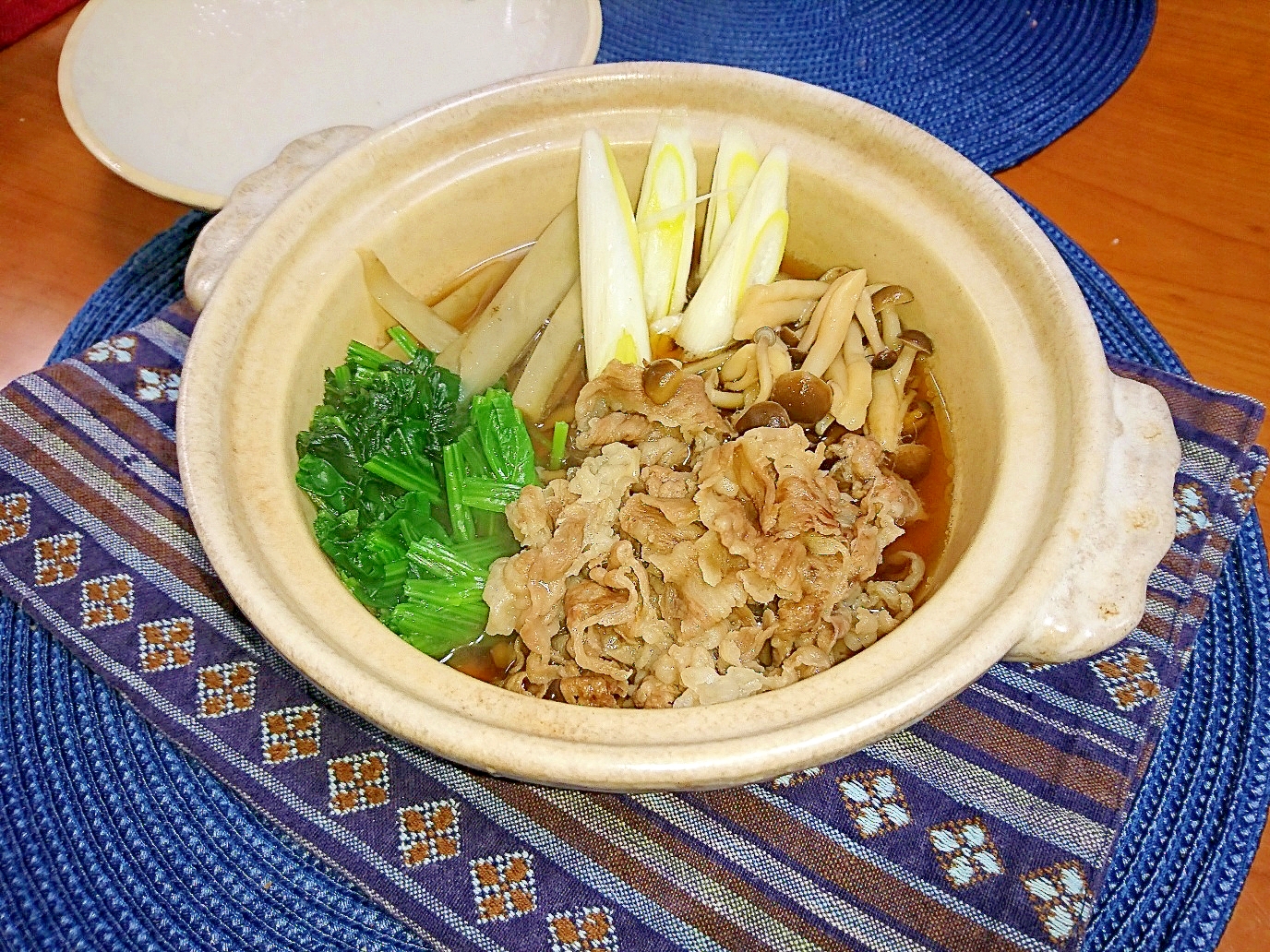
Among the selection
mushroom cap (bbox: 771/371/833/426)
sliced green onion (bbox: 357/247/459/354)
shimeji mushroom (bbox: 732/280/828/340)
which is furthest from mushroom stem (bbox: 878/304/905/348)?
sliced green onion (bbox: 357/247/459/354)

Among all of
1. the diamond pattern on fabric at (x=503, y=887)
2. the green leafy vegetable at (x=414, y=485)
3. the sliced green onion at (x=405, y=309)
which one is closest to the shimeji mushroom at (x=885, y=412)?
the green leafy vegetable at (x=414, y=485)

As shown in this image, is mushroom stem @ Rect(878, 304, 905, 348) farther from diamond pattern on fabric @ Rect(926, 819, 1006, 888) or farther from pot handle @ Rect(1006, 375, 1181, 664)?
diamond pattern on fabric @ Rect(926, 819, 1006, 888)

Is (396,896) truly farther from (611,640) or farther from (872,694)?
(872,694)

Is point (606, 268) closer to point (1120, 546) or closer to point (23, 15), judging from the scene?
point (1120, 546)

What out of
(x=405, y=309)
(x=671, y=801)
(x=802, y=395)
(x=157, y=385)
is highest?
(x=802, y=395)

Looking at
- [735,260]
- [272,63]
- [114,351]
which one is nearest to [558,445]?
[735,260]
